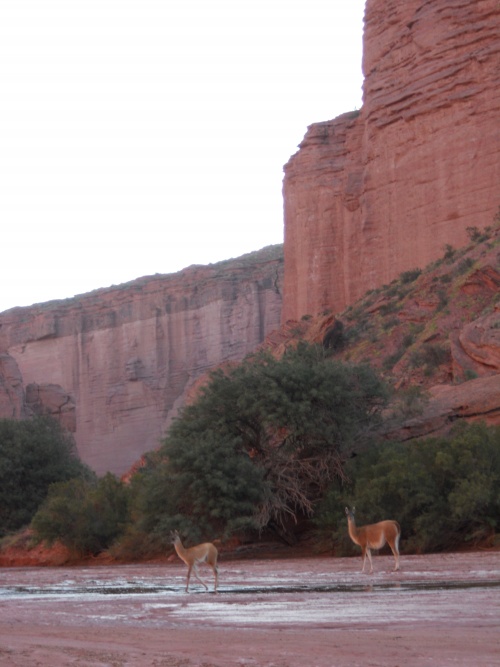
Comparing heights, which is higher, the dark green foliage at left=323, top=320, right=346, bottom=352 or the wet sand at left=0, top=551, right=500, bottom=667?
the dark green foliage at left=323, top=320, right=346, bottom=352

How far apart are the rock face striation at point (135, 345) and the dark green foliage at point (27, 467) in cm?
3443

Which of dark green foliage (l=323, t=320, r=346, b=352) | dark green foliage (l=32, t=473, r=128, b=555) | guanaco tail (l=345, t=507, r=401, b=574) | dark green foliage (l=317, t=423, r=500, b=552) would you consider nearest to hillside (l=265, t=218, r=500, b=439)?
dark green foliage (l=323, t=320, r=346, b=352)

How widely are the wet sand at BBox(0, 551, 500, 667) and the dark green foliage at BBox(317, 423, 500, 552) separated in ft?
11.6

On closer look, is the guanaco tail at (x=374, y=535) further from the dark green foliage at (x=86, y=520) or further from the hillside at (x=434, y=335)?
the dark green foliage at (x=86, y=520)

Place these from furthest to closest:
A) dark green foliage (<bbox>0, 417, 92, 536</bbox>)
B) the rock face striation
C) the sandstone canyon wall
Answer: the rock face striation, the sandstone canyon wall, dark green foliage (<bbox>0, 417, 92, 536</bbox>)

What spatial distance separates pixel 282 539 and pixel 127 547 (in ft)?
12.3

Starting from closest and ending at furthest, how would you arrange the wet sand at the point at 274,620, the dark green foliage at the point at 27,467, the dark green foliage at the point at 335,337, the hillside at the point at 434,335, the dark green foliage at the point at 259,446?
the wet sand at the point at 274,620
the dark green foliage at the point at 259,446
the hillside at the point at 434,335
the dark green foliage at the point at 27,467
the dark green foliage at the point at 335,337

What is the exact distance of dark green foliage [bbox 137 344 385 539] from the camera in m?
23.3

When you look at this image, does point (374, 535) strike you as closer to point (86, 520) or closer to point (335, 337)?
point (86, 520)

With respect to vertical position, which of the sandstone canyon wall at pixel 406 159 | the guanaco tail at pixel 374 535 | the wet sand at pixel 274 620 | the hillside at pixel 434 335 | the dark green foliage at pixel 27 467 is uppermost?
the sandstone canyon wall at pixel 406 159

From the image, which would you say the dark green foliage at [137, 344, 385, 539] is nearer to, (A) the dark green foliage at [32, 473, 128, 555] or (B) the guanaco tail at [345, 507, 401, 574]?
(A) the dark green foliage at [32, 473, 128, 555]

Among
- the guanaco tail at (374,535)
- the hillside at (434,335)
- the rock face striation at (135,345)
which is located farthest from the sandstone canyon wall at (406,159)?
the guanaco tail at (374,535)

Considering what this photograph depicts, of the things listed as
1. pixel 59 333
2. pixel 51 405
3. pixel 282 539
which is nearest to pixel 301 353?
pixel 282 539

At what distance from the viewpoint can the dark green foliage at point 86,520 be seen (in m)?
28.3
